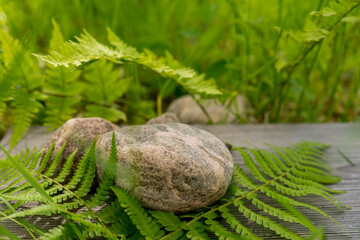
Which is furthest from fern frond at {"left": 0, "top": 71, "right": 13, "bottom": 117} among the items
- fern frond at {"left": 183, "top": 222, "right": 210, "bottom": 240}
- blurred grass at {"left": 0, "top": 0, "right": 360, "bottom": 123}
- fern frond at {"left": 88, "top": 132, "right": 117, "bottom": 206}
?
fern frond at {"left": 183, "top": 222, "right": 210, "bottom": 240}

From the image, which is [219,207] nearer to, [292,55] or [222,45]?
[292,55]

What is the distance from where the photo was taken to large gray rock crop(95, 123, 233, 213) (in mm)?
1173

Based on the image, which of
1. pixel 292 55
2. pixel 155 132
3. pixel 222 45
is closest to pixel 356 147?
pixel 292 55

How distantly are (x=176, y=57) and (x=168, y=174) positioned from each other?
184cm

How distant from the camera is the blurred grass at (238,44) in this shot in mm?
2176

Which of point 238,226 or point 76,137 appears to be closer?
point 238,226

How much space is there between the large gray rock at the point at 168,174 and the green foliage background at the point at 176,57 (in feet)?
1.46

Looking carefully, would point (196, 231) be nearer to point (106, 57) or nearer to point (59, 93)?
point (106, 57)

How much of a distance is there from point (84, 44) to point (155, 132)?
49 cm

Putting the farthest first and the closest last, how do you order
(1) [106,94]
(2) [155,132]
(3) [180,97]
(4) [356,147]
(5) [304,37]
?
(3) [180,97] → (1) [106,94] → (4) [356,147] → (5) [304,37] → (2) [155,132]

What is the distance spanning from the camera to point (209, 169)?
3.98 feet

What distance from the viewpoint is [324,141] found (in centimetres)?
198

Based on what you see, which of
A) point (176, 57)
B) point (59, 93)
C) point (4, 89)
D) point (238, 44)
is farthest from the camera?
point (176, 57)

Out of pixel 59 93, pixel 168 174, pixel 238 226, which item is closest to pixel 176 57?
pixel 59 93
